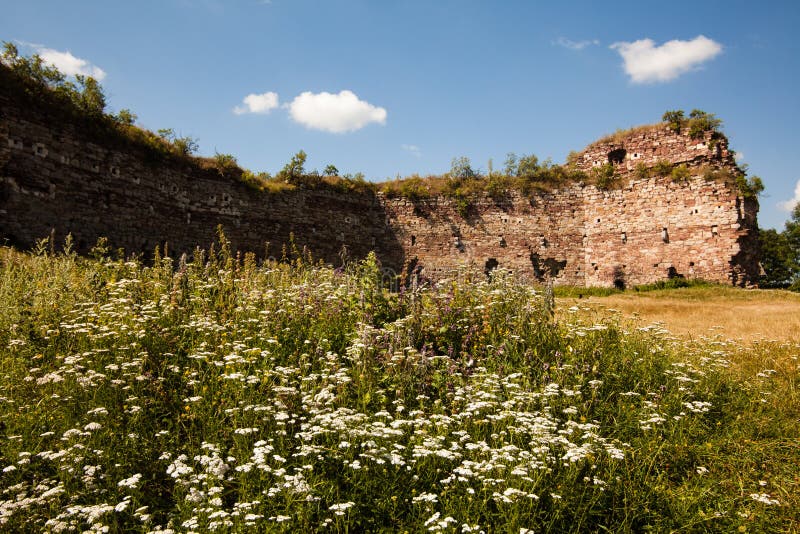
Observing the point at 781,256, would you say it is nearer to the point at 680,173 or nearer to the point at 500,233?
the point at 680,173

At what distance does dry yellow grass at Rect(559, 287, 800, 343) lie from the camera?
1037cm

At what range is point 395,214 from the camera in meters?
24.7

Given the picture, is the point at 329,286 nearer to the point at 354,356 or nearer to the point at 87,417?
the point at 354,356

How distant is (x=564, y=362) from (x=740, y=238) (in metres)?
18.6

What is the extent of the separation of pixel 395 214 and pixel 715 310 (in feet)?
48.5

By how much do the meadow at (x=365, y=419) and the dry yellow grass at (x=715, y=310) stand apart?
223cm

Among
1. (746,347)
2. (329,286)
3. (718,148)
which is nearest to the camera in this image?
(329,286)

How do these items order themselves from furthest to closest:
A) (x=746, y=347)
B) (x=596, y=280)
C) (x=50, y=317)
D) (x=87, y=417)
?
(x=596, y=280)
(x=746, y=347)
(x=50, y=317)
(x=87, y=417)

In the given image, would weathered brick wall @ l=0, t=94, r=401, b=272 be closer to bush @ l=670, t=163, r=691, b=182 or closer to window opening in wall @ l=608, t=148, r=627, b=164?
window opening in wall @ l=608, t=148, r=627, b=164

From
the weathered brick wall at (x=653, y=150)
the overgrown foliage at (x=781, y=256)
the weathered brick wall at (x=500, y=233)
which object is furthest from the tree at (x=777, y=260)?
the weathered brick wall at (x=500, y=233)

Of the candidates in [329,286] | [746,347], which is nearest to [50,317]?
[329,286]

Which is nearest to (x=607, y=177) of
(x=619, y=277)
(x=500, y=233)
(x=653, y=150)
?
(x=653, y=150)

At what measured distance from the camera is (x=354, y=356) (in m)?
5.47

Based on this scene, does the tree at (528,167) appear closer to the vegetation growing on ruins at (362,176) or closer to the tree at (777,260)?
the vegetation growing on ruins at (362,176)
